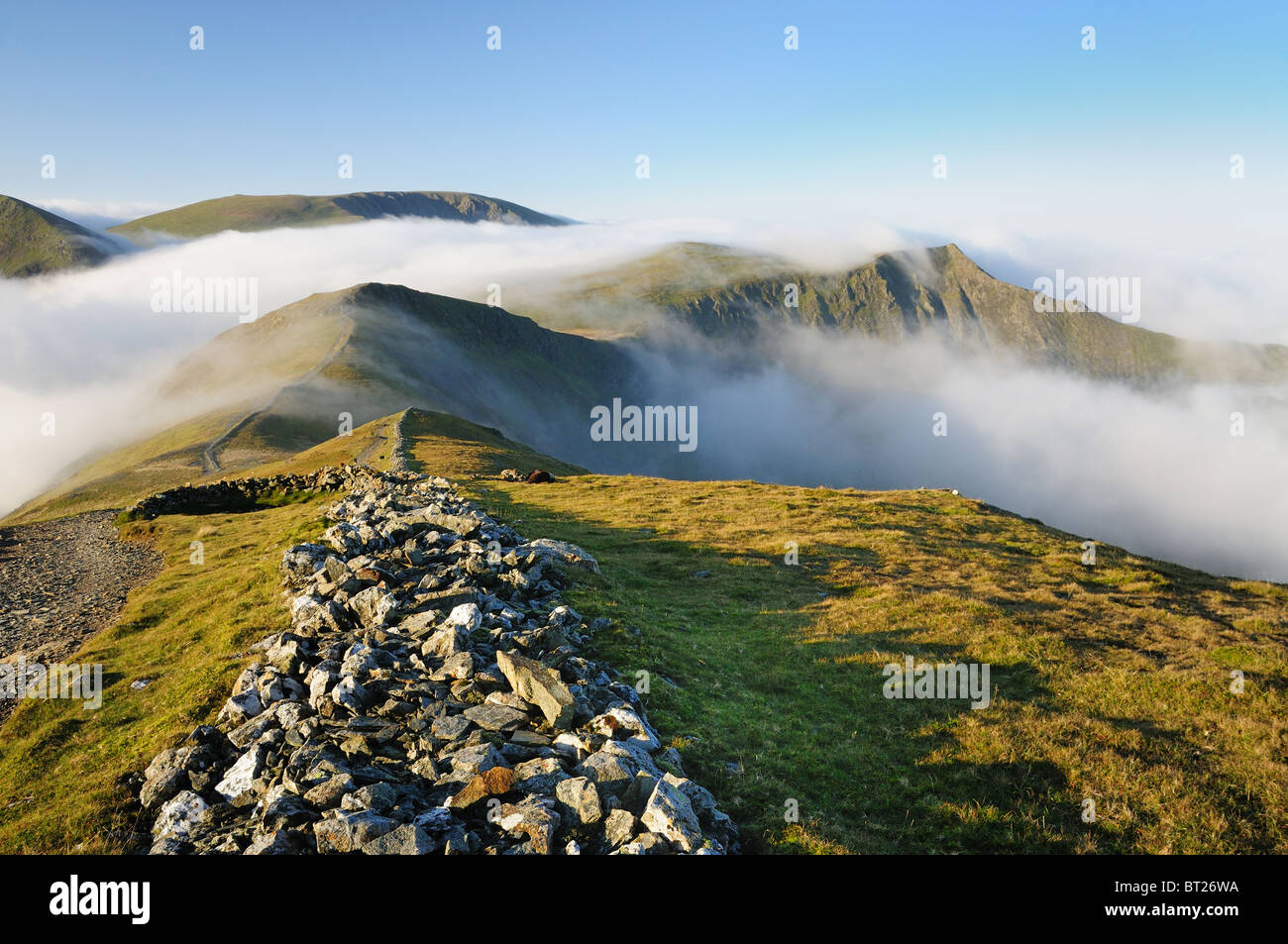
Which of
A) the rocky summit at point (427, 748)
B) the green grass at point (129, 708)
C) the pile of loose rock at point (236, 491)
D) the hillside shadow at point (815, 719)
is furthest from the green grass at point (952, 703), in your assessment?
the pile of loose rock at point (236, 491)

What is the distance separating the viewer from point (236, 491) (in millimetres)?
50625

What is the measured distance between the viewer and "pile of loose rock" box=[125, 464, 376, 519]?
45844 millimetres

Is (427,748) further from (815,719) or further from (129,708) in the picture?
(129,708)

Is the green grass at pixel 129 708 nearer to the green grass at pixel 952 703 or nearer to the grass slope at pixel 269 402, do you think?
the green grass at pixel 952 703

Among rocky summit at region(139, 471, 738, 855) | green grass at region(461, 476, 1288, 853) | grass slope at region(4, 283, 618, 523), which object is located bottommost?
green grass at region(461, 476, 1288, 853)

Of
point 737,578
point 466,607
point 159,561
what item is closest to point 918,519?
point 737,578

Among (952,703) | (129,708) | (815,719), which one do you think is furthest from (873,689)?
(129,708)

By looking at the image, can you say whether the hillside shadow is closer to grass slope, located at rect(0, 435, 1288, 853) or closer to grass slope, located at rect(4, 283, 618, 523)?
grass slope, located at rect(0, 435, 1288, 853)

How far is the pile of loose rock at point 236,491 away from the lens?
45.8m

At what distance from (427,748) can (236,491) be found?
50.2m

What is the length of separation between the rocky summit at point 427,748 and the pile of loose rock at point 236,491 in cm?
3101

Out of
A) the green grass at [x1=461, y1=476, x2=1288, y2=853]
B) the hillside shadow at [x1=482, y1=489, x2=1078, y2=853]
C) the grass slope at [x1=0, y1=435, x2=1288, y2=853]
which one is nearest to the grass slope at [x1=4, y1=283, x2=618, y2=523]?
the grass slope at [x1=0, y1=435, x2=1288, y2=853]

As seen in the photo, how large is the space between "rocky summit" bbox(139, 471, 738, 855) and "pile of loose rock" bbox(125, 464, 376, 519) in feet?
102
